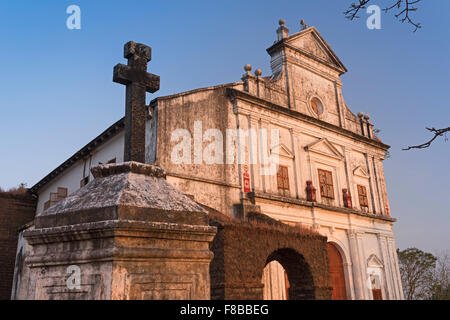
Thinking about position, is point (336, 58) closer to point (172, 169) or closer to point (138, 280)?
point (172, 169)

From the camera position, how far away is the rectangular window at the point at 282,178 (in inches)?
647

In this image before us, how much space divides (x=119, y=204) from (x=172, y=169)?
35.2 feet

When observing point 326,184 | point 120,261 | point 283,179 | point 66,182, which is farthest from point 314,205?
point 120,261

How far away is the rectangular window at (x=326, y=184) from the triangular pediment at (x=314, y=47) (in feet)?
20.9

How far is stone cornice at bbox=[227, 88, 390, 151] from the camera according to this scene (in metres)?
15.9

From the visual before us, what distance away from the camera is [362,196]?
2075 centimetres

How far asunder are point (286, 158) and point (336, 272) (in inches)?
237

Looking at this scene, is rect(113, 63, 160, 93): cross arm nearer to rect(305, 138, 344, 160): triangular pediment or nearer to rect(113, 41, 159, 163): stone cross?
rect(113, 41, 159, 163): stone cross

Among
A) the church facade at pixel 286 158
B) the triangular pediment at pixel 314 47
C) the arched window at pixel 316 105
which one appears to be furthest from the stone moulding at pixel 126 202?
the arched window at pixel 316 105

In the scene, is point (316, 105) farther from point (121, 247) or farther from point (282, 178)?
point (121, 247)

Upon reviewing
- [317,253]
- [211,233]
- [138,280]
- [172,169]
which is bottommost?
[138,280]

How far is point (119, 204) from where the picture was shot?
2619mm
